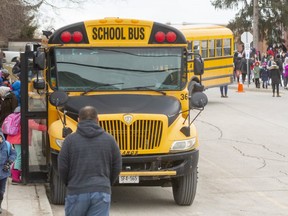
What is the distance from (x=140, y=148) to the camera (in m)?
10.1

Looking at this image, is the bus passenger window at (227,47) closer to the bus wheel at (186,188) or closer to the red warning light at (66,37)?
the red warning light at (66,37)

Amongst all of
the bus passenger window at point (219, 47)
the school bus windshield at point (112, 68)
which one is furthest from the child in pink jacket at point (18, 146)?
the bus passenger window at point (219, 47)

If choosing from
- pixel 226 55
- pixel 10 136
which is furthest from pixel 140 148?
pixel 226 55

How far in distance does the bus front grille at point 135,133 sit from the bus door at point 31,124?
1760mm

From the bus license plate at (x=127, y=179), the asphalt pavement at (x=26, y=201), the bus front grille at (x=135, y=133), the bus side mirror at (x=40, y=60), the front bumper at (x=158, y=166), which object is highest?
the bus side mirror at (x=40, y=60)

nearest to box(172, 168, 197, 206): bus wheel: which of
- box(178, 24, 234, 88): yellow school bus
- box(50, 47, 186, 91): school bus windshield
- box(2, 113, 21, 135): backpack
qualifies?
box(50, 47, 186, 91): school bus windshield

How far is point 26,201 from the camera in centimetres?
Result: 1029

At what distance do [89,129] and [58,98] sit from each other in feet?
13.1

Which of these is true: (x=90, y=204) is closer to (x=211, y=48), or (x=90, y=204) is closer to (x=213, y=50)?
(x=211, y=48)

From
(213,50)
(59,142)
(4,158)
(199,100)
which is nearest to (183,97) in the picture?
(199,100)

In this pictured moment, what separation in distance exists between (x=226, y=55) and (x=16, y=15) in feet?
33.0

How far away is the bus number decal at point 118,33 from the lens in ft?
36.0

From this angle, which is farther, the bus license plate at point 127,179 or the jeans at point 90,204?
the bus license plate at point 127,179

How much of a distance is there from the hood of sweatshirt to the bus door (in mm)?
4708
